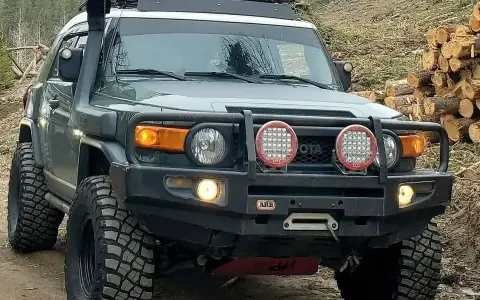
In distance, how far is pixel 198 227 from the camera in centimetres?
398

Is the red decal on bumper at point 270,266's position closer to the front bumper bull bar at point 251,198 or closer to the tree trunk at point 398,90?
the front bumper bull bar at point 251,198

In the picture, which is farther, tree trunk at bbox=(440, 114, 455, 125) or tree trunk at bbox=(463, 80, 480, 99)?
tree trunk at bbox=(440, 114, 455, 125)

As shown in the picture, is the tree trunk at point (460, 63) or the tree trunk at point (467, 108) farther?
the tree trunk at point (460, 63)

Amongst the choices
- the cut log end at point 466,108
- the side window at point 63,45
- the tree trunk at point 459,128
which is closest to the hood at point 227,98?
the side window at point 63,45

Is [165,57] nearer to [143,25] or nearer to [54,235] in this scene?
[143,25]

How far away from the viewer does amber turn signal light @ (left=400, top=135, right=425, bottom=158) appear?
432cm

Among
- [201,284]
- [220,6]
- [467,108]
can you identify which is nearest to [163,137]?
[220,6]

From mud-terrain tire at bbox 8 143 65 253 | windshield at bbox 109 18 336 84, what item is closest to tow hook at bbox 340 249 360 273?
windshield at bbox 109 18 336 84

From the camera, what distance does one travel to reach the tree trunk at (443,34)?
9828mm

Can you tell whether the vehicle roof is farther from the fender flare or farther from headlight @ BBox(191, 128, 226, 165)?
headlight @ BBox(191, 128, 226, 165)

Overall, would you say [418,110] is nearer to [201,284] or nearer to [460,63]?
[460,63]

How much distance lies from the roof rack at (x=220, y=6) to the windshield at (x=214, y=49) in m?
0.19

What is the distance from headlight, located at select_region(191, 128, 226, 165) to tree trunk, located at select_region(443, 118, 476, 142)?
613 centimetres

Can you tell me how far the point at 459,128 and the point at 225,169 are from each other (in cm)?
618
